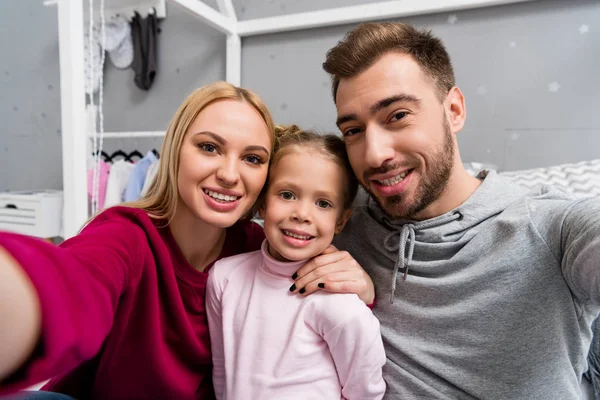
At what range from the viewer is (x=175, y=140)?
0.84 m

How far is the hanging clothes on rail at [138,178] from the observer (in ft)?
5.83

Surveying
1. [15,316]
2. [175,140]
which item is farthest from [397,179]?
[15,316]

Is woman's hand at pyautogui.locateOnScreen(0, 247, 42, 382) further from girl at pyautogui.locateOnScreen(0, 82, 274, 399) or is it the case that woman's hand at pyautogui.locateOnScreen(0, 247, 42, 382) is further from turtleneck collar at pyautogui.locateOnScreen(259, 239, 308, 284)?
turtleneck collar at pyautogui.locateOnScreen(259, 239, 308, 284)

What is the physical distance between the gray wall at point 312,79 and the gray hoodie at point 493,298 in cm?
79

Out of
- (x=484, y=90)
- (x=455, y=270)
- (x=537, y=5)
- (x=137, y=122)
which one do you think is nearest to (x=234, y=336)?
(x=455, y=270)

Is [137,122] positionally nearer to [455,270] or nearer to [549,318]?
[455,270]

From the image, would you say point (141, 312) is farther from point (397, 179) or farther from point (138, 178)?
point (138, 178)

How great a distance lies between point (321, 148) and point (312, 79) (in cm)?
111

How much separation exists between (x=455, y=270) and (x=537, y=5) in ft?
4.06

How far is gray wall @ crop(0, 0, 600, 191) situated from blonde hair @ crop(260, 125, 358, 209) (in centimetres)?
91

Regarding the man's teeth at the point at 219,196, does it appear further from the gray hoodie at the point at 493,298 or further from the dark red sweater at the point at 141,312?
the gray hoodie at the point at 493,298

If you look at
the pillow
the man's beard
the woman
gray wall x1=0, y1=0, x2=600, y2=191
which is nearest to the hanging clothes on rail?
gray wall x1=0, y1=0, x2=600, y2=191

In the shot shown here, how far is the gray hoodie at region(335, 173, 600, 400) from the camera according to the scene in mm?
703

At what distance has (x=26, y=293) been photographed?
0.34 metres
